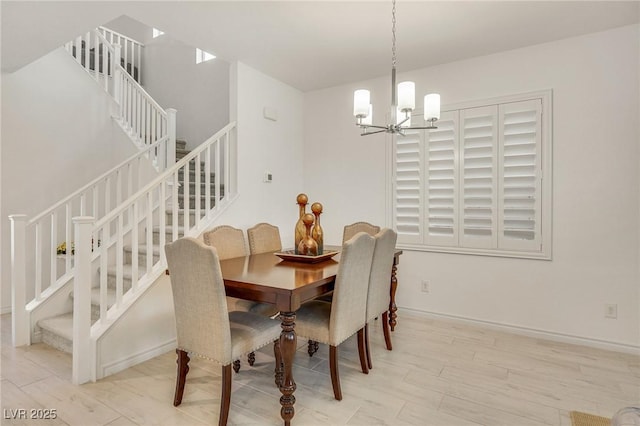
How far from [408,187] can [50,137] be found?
159 inches

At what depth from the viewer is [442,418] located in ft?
6.50

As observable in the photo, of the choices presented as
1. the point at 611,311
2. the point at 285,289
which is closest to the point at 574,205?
the point at 611,311

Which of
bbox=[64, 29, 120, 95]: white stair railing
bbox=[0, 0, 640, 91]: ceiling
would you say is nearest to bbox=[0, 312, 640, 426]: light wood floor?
bbox=[0, 0, 640, 91]: ceiling

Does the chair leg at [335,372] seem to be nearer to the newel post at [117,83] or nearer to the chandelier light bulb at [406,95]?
the chandelier light bulb at [406,95]

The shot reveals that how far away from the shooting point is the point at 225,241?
9.36 feet

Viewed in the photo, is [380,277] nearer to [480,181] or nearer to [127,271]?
[480,181]

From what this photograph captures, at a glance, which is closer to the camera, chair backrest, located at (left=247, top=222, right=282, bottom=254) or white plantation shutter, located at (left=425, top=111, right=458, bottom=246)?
chair backrest, located at (left=247, top=222, right=282, bottom=254)

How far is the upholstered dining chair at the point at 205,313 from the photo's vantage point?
5.94ft

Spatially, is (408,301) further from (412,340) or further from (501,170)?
(501,170)

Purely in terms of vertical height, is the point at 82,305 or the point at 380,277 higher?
the point at 380,277

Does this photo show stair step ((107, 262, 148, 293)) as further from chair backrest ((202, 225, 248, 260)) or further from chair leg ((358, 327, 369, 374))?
chair leg ((358, 327, 369, 374))

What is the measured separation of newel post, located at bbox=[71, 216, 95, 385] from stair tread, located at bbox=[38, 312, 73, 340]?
1.67ft

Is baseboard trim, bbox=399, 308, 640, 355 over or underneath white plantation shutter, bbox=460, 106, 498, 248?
underneath

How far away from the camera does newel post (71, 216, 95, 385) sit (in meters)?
2.31
